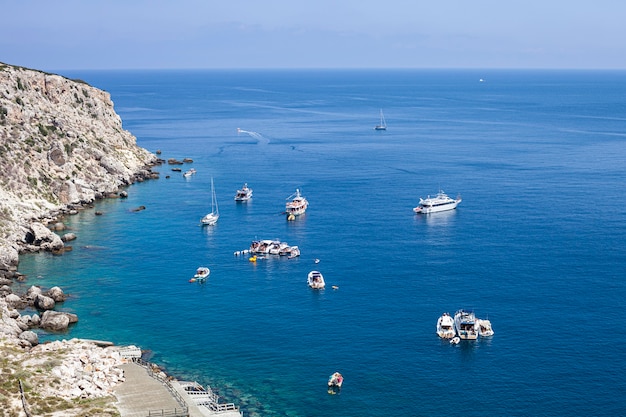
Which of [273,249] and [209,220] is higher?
[209,220]

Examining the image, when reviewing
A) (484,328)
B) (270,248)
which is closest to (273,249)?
(270,248)

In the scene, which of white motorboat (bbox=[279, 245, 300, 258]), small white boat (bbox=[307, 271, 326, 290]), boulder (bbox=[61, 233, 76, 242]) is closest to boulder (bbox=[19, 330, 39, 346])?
small white boat (bbox=[307, 271, 326, 290])

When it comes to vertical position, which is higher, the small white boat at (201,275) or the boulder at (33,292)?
the small white boat at (201,275)

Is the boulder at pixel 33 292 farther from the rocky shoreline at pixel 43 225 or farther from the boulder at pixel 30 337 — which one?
the boulder at pixel 30 337

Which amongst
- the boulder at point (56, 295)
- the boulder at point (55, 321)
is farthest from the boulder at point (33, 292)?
the boulder at point (55, 321)

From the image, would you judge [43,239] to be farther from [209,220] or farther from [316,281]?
[316,281]

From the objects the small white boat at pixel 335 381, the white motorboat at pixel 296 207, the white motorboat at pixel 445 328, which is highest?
the white motorboat at pixel 296 207
